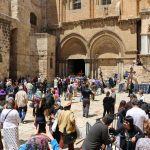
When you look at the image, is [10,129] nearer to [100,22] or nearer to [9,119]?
[9,119]

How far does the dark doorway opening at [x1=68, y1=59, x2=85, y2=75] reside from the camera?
28.9 meters

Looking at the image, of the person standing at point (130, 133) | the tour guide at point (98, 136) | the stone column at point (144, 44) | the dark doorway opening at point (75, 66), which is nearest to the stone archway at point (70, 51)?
the dark doorway opening at point (75, 66)

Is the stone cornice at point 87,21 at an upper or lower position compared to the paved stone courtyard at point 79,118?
upper

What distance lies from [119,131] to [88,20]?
70.2 feet

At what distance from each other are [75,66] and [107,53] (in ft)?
15.6

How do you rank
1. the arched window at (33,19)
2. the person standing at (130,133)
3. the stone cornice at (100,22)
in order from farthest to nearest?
the arched window at (33,19) < the stone cornice at (100,22) < the person standing at (130,133)

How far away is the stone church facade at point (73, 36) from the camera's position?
24562mm

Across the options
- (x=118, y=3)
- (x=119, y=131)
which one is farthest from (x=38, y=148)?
(x=118, y=3)

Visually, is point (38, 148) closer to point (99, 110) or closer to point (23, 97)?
point (23, 97)

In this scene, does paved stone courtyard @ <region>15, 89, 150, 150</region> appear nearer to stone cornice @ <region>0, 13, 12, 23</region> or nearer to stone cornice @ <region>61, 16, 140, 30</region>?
stone cornice @ <region>61, 16, 140, 30</region>

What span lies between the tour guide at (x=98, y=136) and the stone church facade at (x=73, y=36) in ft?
57.2

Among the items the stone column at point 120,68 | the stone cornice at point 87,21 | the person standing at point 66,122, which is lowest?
the person standing at point 66,122

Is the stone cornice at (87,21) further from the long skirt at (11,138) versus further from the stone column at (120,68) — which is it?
the long skirt at (11,138)

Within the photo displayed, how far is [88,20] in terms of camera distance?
26672 mm
